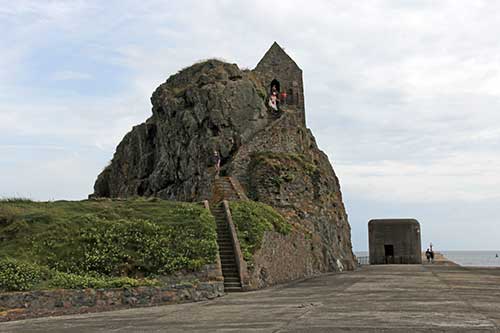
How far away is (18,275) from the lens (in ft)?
51.6

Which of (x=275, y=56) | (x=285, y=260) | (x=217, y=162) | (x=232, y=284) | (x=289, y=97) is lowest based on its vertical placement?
(x=232, y=284)

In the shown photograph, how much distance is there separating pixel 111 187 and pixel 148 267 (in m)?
29.8

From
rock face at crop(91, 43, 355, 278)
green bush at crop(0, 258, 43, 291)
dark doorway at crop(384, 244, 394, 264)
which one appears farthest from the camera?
dark doorway at crop(384, 244, 394, 264)

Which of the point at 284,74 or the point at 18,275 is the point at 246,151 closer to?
the point at 284,74

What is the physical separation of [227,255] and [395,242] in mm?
30818

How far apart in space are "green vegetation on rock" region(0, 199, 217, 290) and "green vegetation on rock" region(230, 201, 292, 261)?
1.42 m

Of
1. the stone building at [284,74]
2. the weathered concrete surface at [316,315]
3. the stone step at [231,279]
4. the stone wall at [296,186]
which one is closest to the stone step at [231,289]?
the stone step at [231,279]

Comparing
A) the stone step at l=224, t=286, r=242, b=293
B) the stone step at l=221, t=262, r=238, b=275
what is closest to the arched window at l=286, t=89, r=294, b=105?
the stone step at l=221, t=262, r=238, b=275

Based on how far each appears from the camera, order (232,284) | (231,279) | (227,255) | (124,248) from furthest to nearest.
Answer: (227,255)
(231,279)
(232,284)
(124,248)

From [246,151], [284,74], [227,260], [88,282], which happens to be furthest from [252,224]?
[284,74]

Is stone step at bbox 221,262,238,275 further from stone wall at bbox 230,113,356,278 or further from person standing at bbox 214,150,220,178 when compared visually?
person standing at bbox 214,150,220,178

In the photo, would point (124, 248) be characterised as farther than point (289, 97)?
No

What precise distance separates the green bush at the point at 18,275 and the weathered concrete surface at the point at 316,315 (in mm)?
2044

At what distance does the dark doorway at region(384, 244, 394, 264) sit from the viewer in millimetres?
48812
